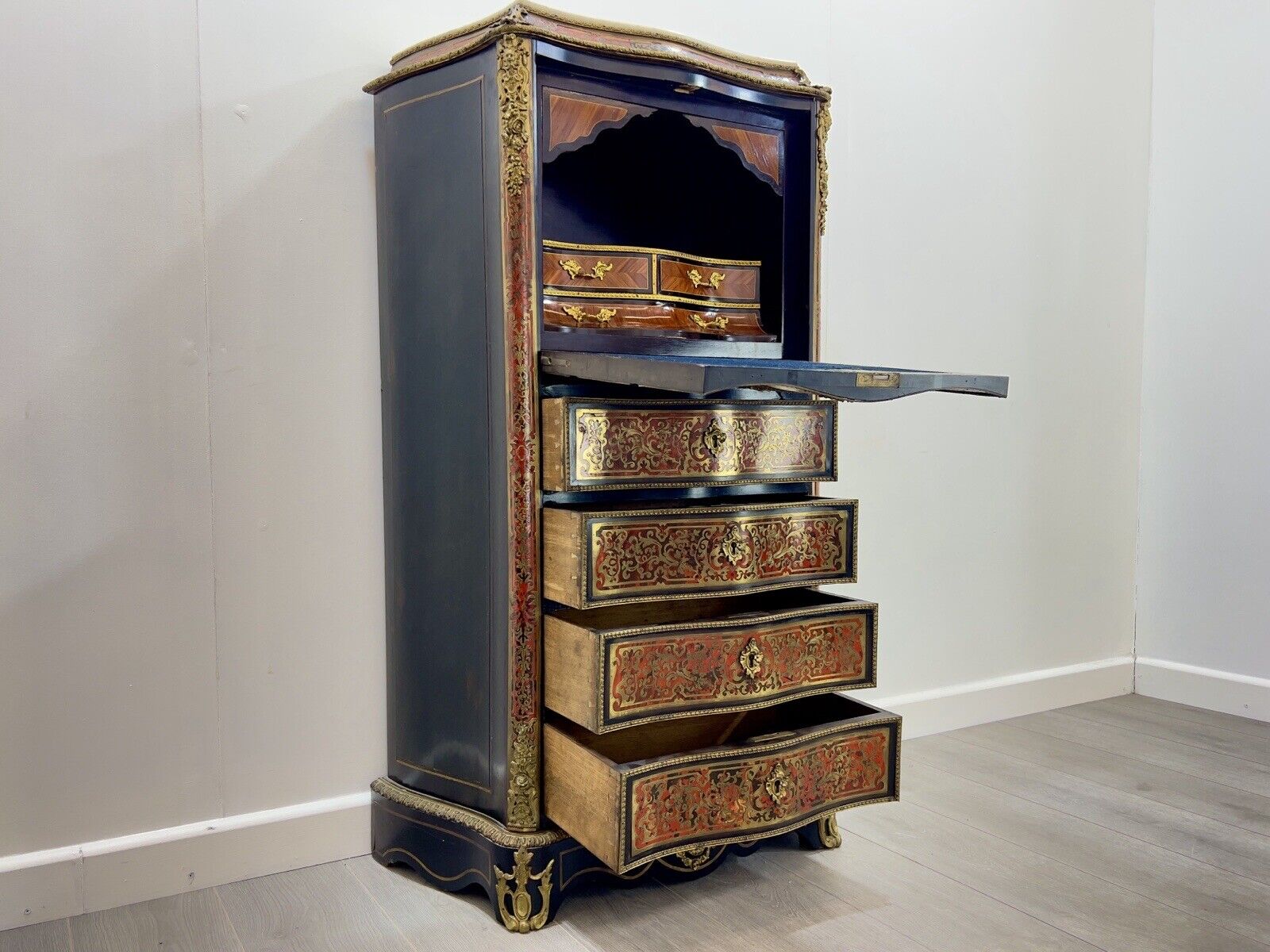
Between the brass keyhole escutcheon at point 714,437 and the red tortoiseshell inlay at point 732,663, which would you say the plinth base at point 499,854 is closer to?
the red tortoiseshell inlay at point 732,663

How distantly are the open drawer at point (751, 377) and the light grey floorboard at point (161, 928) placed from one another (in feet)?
4.04

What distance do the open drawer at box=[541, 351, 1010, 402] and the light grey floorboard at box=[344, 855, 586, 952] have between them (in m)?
1.04

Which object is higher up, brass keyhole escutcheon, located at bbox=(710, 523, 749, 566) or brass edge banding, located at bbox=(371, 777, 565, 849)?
brass keyhole escutcheon, located at bbox=(710, 523, 749, 566)

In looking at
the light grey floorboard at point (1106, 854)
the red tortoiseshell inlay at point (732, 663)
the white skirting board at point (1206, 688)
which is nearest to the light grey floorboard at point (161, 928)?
the red tortoiseshell inlay at point (732, 663)

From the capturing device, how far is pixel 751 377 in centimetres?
170

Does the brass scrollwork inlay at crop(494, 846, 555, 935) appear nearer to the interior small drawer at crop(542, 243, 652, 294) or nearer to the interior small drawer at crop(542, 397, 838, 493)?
the interior small drawer at crop(542, 397, 838, 493)

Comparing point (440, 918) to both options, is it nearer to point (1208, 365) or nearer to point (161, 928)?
point (161, 928)

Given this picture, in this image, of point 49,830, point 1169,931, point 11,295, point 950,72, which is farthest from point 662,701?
point 950,72

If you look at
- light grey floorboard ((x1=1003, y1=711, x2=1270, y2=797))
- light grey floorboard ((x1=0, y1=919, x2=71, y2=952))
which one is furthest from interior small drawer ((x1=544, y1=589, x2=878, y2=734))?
light grey floorboard ((x1=1003, y1=711, x2=1270, y2=797))

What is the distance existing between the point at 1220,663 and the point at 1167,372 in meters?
1.02

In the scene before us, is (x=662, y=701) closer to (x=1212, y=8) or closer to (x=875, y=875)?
(x=875, y=875)

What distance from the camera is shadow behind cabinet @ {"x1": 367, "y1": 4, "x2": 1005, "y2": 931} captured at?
1927 mm

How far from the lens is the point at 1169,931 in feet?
6.46

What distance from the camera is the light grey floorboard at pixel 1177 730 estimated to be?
3088mm
